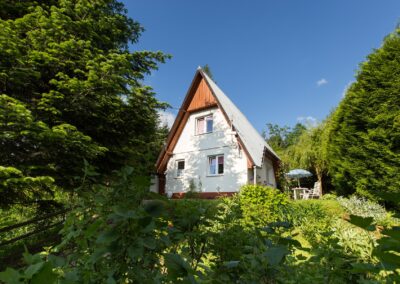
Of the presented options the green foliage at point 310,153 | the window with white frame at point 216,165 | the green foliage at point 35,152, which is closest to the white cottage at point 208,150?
the window with white frame at point 216,165

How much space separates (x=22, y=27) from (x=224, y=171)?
10.2 metres

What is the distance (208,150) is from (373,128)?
302 inches

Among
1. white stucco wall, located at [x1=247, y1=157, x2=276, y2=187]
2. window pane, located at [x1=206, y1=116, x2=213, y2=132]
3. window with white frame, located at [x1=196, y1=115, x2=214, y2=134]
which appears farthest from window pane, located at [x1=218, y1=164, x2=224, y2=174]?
window pane, located at [x1=206, y1=116, x2=213, y2=132]

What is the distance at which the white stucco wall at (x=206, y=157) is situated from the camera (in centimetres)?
1291

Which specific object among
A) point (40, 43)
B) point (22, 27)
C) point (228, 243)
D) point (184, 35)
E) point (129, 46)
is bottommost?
point (228, 243)

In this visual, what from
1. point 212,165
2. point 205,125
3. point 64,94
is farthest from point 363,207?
point 64,94

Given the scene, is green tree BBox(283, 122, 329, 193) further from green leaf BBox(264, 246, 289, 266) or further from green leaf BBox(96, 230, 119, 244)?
green leaf BBox(96, 230, 119, 244)

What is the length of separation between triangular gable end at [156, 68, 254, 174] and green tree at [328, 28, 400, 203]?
5.66 metres

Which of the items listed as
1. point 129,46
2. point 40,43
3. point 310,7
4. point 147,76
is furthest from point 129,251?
point 310,7

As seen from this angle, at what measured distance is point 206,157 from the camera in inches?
553

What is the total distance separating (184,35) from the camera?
15.1 metres

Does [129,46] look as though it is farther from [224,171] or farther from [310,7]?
[310,7]

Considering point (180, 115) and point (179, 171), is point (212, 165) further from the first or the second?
point (180, 115)

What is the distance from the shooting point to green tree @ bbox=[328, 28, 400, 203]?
316 inches
